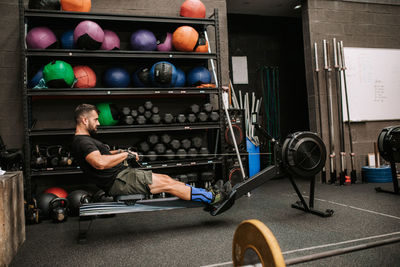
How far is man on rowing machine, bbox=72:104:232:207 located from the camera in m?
2.57

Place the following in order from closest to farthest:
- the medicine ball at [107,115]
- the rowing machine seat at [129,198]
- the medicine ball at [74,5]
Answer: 1. the rowing machine seat at [129,198]
2. the medicine ball at [74,5]
3. the medicine ball at [107,115]

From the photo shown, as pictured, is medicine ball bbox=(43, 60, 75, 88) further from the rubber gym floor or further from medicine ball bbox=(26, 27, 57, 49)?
the rubber gym floor

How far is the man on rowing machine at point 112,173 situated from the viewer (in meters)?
2.57

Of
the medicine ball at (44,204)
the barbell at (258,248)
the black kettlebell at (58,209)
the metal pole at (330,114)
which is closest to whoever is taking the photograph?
the barbell at (258,248)

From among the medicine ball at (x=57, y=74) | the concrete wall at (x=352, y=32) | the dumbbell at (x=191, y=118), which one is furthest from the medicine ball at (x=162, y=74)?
the concrete wall at (x=352, y=32)

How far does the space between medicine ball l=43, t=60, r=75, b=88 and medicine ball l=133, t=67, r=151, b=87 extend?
33.0 inches

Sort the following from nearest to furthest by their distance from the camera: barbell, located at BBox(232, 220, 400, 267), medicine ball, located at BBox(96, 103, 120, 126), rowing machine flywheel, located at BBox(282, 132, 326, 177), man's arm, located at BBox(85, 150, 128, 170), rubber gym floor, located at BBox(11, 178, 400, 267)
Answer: barbell, located at BBox(232, 220, 400, 267)
rubber gym floor, located at BBox(11, 178, 400, 267)
man's arm, located at BBox(85, 150, 128, 170)
rowing machine flywheel, located at BBox(282, 132, 326, 177)
medicine ball, located at BBox(96, 103, 120, 126)

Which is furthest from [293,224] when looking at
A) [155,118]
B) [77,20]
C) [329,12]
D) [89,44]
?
[329,12]

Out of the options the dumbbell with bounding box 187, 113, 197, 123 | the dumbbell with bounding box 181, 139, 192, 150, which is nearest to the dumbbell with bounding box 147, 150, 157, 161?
the dumbbell with bounding box 181, 139, 192, 150

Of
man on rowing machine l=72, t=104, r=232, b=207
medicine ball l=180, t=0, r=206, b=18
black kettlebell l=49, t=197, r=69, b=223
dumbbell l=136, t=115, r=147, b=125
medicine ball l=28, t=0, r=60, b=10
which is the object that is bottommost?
black kettlebell l=49, t=197, r=69, b=223

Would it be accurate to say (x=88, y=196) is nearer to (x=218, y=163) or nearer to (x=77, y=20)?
(x=218, y=163)

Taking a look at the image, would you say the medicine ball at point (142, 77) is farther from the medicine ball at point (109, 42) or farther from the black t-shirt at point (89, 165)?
the black t-shirt at point (89, 165)

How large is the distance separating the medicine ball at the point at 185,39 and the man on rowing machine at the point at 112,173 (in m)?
1.81

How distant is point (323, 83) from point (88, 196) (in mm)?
4031
